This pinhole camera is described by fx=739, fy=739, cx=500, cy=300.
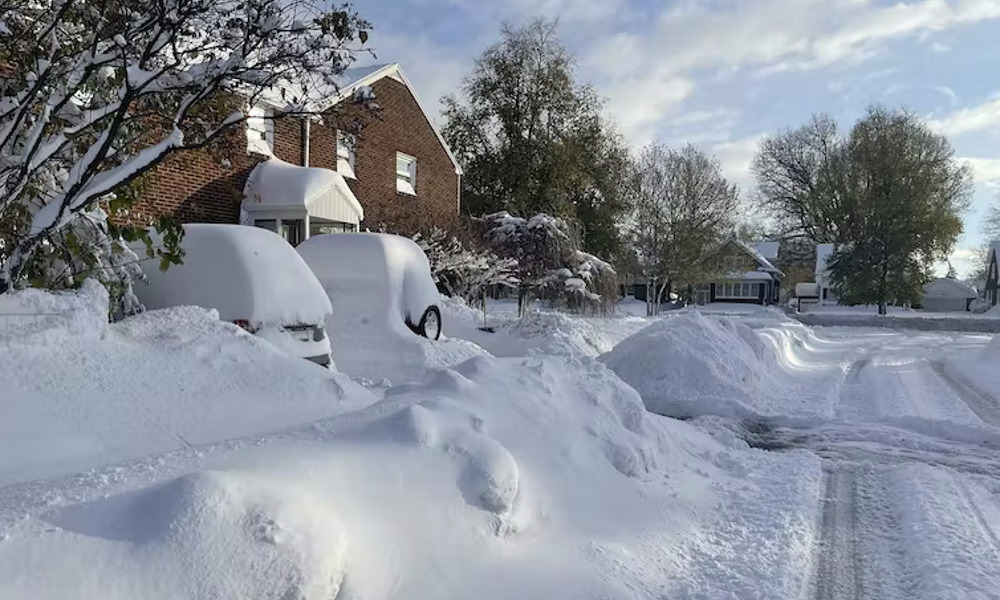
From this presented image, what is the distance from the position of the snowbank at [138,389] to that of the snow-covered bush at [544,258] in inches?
757

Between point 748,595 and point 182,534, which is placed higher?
point 182,534

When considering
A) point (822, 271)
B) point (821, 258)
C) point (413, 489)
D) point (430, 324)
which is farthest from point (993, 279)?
point (413, 489)

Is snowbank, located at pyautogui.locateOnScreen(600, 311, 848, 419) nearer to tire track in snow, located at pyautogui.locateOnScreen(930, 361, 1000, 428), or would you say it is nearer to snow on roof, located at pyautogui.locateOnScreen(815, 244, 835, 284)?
tire track in snow, located at pyautogui.locateOnScreen(930, 361, 1000, 428)

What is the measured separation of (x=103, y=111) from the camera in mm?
4926

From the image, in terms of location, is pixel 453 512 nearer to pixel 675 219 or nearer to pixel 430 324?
pixel 430 324

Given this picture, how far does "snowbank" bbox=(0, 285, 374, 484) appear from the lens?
11.9 ft

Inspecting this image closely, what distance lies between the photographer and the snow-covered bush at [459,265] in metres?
18.6

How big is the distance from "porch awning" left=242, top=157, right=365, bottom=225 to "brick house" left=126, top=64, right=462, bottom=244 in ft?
0.07

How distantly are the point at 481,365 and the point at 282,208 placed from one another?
36.8 feet

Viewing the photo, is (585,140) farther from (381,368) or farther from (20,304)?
(20,304)

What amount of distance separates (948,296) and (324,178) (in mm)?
65528

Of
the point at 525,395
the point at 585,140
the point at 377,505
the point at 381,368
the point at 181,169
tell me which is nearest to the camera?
the point at 377,505

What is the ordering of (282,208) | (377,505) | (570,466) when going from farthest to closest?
(282,208) → (570,466) → (377,505)

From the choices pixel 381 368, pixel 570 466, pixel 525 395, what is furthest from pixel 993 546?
pixel 381 368
